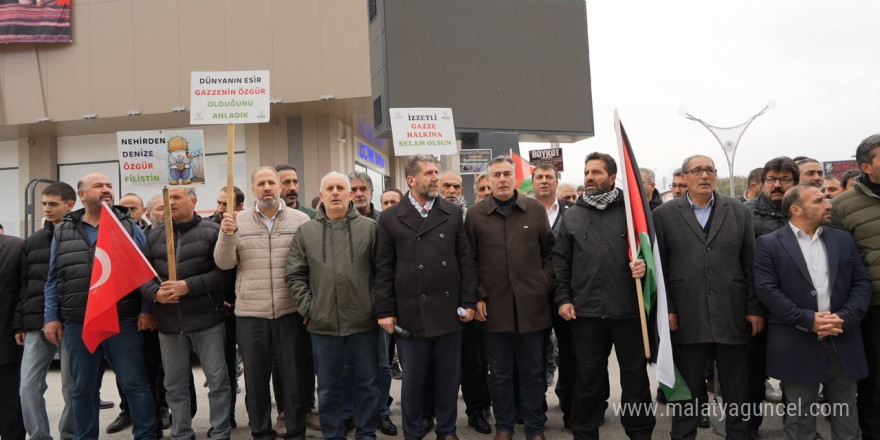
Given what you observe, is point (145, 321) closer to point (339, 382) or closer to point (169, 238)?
point (169, 238)

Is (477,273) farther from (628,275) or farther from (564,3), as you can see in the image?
(564,3)

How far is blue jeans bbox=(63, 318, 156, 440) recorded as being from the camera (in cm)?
476

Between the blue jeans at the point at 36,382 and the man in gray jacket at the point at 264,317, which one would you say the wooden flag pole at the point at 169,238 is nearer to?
the man in gray jacket at the point at 264,317

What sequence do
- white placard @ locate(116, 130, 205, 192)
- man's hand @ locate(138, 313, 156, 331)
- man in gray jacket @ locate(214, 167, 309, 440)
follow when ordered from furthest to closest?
1. white placard @ locate(116, 130, 205, 192)
2. man's hand @ locate(138, 313, 156, 331)
3. man in gray jacket @ locate(214, 167, 309, 440)

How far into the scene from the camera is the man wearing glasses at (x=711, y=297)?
4.30 m

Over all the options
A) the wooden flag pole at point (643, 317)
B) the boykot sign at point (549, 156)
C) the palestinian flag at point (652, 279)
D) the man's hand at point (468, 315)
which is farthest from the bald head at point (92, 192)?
the boykot sign at point (549, 156)

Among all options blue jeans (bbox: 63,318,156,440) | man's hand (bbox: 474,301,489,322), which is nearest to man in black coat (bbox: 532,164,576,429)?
man's hand (bbox: 474,301,489,322)

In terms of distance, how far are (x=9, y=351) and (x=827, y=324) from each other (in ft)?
19.8

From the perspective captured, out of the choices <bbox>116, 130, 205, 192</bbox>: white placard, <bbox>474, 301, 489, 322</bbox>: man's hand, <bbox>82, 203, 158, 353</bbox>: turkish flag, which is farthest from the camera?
<bbox>116, 130, 205, 192</bbox>: white placard

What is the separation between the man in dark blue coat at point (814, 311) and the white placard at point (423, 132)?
411 centimetres

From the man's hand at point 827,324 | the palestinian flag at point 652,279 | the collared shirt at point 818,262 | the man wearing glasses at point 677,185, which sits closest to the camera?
the man's hand at point 827,324

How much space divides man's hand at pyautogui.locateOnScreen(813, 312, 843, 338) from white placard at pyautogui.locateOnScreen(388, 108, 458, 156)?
444cm

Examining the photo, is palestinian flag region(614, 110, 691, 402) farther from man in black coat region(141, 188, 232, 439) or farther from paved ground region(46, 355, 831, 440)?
man in black coat region(141, 188, 232, 439)

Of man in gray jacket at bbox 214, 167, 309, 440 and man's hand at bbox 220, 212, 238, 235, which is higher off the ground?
man's hand at bbox 220, 212, 238, 235
